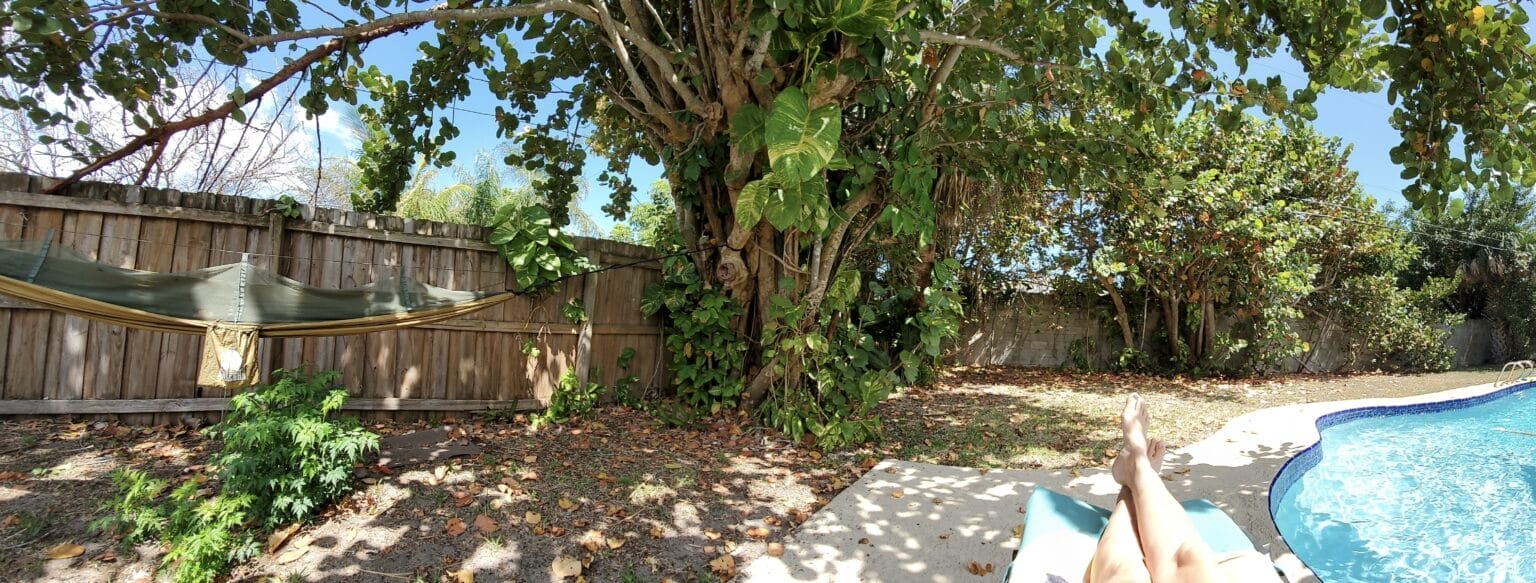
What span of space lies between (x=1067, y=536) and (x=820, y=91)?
2.51 metres

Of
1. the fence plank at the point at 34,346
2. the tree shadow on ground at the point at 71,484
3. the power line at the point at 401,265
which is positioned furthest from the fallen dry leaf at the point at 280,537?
the fence plank at the point at 34,346

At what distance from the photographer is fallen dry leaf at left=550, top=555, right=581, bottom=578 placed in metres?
2.48

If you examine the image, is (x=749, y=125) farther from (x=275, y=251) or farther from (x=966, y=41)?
(x=275, y=251)

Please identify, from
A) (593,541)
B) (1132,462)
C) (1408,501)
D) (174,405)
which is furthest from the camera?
(1408,501)

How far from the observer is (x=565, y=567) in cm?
253

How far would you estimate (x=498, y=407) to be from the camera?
4.59 metres

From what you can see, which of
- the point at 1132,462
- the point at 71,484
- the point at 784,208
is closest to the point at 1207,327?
the point at 784,208

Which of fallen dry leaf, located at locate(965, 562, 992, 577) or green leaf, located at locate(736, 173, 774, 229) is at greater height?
green leaf, located at locate(736, 173, 774, 229)

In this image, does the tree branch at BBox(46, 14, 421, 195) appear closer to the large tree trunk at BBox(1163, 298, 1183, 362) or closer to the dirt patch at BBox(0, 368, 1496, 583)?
the dirt patch at BBox(0, 368, 1496, 583)

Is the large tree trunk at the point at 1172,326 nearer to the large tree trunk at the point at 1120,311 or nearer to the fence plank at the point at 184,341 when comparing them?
the large tree trunk at the point at 1120,311

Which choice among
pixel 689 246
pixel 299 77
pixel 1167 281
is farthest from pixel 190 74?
pixel 1167 281

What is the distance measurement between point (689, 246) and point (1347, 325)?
12.1m

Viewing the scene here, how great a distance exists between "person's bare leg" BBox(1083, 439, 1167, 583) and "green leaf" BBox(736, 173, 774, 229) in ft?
7.40

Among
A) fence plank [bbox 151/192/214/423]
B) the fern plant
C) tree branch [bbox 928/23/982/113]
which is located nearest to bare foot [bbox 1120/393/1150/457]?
tree branch [bbox 928/23/982/113]
